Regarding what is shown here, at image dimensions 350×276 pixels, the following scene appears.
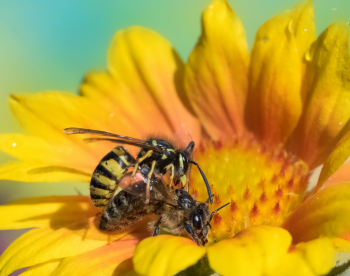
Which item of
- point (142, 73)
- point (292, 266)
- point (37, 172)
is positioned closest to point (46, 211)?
point (37, 172)

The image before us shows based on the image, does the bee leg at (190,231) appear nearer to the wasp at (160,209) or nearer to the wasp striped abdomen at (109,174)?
the wasp at (160,209)

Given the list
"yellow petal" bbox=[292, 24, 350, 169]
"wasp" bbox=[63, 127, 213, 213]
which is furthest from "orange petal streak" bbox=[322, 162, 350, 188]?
"wasp" bbox=[63, 127, 213, 213]

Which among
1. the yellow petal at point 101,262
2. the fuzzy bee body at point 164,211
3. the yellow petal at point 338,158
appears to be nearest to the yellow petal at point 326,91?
the yellow petal at point 338,158

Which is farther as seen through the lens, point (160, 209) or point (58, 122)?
point (58, 122)

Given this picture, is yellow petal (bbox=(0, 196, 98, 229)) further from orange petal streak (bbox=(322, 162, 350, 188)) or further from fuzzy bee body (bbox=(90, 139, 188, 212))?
orange petal streak (bbox=(322, 162, 350, 188))

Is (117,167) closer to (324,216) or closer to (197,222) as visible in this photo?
(197,222)

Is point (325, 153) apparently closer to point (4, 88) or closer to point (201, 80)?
point (201, 80)

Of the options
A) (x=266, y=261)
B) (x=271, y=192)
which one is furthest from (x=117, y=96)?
(x=266, y=261)
